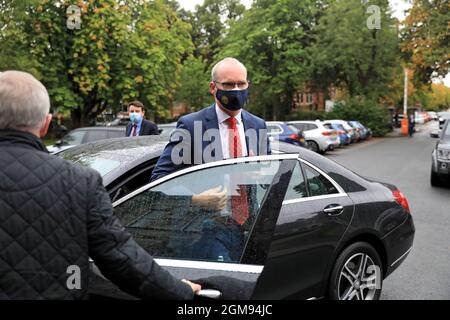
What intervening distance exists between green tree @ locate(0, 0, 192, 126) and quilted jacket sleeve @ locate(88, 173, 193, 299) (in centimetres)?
1975

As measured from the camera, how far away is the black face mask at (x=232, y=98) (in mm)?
3020

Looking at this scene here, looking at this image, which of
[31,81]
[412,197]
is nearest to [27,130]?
[31,81]

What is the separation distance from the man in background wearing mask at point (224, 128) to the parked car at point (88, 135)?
831 cm

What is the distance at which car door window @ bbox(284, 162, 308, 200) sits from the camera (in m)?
2.92

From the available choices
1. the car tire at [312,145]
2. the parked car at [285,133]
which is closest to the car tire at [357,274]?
the parked car at [285,133]

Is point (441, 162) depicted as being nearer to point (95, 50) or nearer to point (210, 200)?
point (210, 200)

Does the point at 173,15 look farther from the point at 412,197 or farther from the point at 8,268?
the point at 8,268

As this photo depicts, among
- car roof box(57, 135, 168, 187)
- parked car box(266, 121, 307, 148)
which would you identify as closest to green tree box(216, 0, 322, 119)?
parked car box(266, 121, 307, 148)

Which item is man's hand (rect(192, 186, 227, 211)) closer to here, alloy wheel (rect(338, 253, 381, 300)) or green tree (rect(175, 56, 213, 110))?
alloy wheel (rect(338, 253, 381, 300))

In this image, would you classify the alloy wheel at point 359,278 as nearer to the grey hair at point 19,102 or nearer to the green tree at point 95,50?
the grey hair at point 19,102

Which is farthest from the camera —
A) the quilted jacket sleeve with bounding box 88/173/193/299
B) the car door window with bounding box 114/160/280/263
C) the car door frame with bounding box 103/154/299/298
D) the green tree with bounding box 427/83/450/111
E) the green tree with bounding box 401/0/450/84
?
the green tree with bounding box 427/83/450/111

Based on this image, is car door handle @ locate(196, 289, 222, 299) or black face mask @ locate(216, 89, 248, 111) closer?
car door handle @ locate(196, 289, 222, 299)

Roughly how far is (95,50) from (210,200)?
70.3ft
